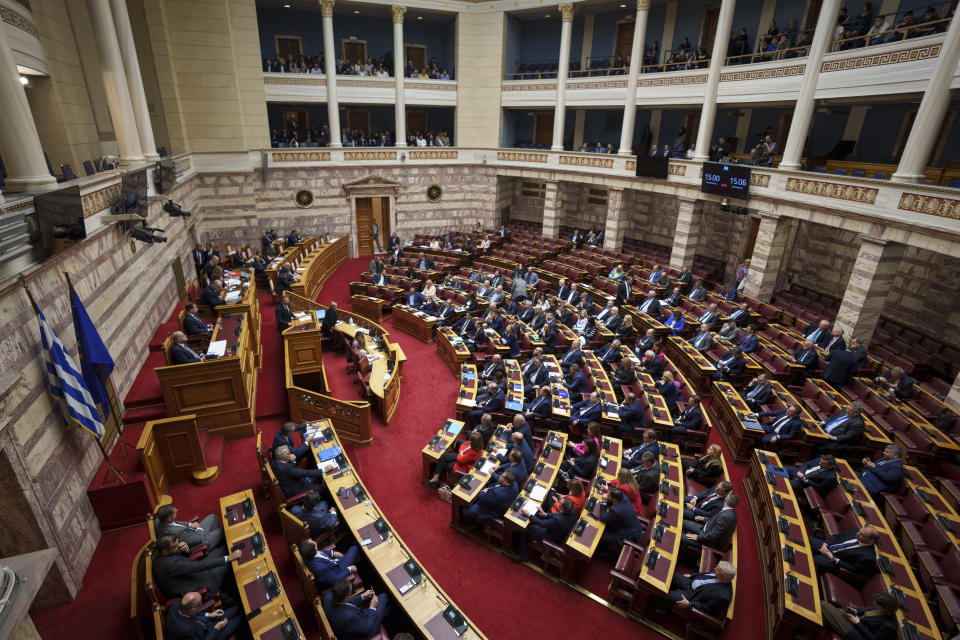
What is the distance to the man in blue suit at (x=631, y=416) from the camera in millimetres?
8930

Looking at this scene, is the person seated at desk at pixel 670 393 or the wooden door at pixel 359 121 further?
the wooden door at pixel 359 121

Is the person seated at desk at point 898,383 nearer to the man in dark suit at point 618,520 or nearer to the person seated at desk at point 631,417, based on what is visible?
the person seated at desk at point 631,417

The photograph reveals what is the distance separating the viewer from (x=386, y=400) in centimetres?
977

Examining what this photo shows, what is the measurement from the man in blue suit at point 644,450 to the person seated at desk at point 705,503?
861 mm

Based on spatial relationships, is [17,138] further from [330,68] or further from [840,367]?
[330,68]

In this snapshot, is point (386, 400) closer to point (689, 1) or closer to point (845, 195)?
point (845, 195)

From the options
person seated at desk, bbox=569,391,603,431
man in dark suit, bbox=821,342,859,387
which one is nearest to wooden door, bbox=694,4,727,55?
man in dark suit, bbox=821,342,859,387

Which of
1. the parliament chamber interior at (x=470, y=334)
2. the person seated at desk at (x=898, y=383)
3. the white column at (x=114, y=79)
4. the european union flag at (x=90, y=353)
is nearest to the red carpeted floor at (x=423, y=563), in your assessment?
the parliament chamber interior at (x=470, y=334)

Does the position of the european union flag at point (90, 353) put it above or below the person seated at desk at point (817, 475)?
above

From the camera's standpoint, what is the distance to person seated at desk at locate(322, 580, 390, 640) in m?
4.78

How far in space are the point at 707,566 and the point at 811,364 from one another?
6.74m

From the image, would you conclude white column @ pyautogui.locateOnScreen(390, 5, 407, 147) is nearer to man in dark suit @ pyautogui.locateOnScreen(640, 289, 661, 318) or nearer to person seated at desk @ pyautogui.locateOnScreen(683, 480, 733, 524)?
man in dark suit @ pyautogui.locateOnScreen(640, 289, 661, 318)

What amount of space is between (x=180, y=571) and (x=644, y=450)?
6619 mm

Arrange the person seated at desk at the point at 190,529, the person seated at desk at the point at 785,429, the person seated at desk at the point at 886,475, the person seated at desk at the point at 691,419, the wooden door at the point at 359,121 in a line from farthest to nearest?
the wooden door at the point at 359,121
the person seated at desk at the point at 691,419
the person seated at desk at the point at 785,429
the person seated at desk at the point at 886,475
the person seated at desk at the point at 190,529
